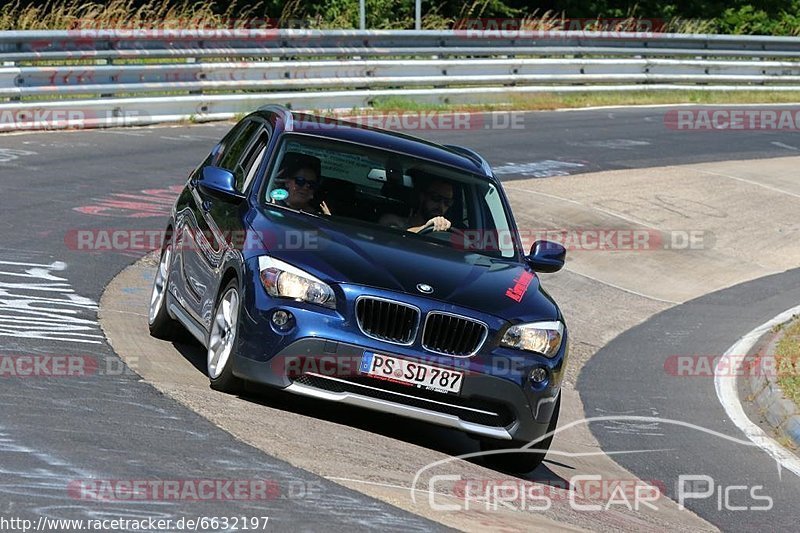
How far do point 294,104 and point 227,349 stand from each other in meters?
15.6

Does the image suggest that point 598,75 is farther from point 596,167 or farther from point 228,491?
point 228,491

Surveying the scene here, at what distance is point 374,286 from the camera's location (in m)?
7.65

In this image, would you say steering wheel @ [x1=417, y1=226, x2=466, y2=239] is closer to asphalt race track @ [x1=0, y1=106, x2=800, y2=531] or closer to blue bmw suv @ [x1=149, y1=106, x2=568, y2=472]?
blue bmw suv @ [x1=149, y1=106, x2=568, y2=472]

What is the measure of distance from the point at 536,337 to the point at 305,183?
1.90m

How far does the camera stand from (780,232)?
18.1 metres

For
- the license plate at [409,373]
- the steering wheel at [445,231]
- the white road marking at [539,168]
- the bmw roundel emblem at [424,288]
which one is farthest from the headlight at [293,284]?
the white road marking at [539,168]

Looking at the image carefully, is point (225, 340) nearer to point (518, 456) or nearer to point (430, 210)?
point (430, 210)

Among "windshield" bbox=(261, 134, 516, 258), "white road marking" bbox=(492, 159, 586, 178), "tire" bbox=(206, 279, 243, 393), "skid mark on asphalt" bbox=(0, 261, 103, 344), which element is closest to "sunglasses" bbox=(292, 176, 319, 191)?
"windshield" bbox=(261, 134, 516, 258)

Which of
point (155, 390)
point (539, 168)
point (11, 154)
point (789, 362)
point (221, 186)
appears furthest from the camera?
point (539, 168)

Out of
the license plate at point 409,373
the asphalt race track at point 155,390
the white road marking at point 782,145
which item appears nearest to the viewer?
the asphalt race track at point 155,390

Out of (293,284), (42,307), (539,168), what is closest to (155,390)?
(293,284)

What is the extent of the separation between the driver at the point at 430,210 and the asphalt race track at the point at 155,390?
6.34 ft

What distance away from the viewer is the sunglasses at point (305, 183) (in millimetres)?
8844

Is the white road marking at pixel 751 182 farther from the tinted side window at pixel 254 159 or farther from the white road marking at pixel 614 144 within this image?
the tinted side window at pixel 254 159
